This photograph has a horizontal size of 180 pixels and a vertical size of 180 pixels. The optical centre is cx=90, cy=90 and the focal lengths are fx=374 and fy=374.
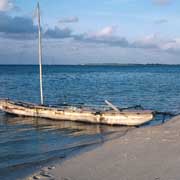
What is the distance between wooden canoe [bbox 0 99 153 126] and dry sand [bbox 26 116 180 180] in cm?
782

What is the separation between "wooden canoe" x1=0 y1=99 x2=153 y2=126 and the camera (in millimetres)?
26016

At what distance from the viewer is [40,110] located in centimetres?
3095

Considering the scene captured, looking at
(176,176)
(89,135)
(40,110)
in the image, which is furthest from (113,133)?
(176,176)

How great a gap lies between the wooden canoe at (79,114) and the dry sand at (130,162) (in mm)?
7816

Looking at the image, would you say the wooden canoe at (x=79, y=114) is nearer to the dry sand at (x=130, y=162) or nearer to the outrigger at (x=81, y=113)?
the outrigger at (x=81, y=113)

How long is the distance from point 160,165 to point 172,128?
8638 mm

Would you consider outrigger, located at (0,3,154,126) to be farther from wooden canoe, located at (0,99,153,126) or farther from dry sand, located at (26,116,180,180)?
dry sand, located at (26,116,180,180)

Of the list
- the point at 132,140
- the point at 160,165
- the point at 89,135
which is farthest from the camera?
the point at 89,135

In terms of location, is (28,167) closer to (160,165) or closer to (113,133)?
(160,165)

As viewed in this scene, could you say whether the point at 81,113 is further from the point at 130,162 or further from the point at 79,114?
the point at 130,162

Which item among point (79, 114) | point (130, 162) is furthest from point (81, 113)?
point (130, 162)

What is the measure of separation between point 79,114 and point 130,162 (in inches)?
626

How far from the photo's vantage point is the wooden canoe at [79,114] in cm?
2602

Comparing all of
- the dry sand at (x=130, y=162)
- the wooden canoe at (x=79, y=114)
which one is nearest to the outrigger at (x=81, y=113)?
the wooden canoe at (x=79, y=114)
